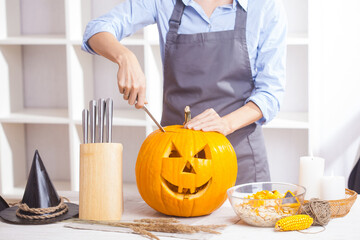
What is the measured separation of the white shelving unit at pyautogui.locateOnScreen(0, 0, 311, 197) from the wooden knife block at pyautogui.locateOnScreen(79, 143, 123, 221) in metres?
1.46

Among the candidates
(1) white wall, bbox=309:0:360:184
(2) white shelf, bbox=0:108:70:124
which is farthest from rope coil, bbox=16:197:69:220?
(1) white wall, bbox=309:0:360:184

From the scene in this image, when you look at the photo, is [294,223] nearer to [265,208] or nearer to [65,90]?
[265,208]

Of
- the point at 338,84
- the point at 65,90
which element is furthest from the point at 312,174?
the point at 65,90

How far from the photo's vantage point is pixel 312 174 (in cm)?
134

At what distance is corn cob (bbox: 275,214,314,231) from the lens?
1.14 meters

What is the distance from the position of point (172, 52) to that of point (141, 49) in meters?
1.25

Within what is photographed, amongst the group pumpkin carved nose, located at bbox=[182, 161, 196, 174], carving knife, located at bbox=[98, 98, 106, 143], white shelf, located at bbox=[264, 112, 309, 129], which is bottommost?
white shelf, located at bbox=[264, 112, 309, 129]

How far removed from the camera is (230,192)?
4.12 feet

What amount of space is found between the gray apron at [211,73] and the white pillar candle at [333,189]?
0.51 m

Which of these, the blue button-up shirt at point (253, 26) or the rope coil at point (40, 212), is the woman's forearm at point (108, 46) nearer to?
the blue button-up shirt at point (253, 26)

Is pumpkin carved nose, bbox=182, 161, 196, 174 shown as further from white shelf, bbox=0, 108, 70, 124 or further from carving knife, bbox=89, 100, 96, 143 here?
white shelf, bbox=0, 108, 70, 124

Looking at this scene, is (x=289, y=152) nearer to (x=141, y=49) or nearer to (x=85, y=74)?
(x=141, y=49)

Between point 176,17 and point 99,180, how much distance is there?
759 millimetres

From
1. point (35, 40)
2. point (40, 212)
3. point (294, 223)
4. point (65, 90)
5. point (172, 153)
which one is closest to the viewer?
point (294, 223)
